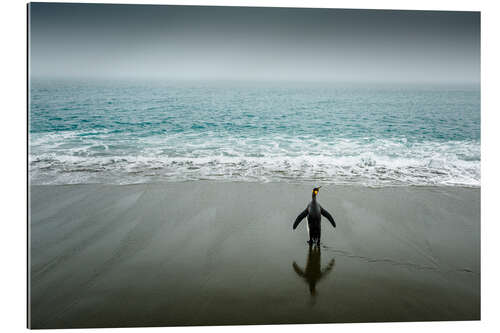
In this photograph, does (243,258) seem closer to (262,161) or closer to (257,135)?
(262,161)

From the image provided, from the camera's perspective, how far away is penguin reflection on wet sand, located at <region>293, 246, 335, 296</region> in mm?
2252

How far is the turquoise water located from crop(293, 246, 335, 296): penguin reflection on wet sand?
1.58 metres

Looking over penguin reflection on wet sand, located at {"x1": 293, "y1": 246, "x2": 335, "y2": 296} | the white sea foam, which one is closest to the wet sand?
penguin reflection on wet sand, located at {"x1": 293, "y1": 246, "x2": 335, "y2": 296}

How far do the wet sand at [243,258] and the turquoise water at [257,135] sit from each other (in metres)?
0.42

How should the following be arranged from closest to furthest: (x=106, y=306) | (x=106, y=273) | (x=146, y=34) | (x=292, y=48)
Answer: (x=106, y=306) → (x=106, y=273) → (x=146, y=34) → (x=292, y=48)

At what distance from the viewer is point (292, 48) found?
131 inches

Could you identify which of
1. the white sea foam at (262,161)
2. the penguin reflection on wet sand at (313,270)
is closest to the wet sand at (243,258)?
the penguin reflection on wet sand at (313,270)

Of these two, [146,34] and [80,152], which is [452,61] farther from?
[80,152]

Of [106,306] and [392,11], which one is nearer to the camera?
[106,306]

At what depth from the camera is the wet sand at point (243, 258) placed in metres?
2.07

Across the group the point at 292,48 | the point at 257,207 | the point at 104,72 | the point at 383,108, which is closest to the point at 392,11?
the point at 292,48

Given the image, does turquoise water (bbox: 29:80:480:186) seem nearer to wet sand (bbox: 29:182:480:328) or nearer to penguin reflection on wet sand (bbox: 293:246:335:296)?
wet sand (bbox: 29:182:480:328)

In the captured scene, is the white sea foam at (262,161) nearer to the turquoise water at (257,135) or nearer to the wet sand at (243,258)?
the turquoise water at (257,135)
